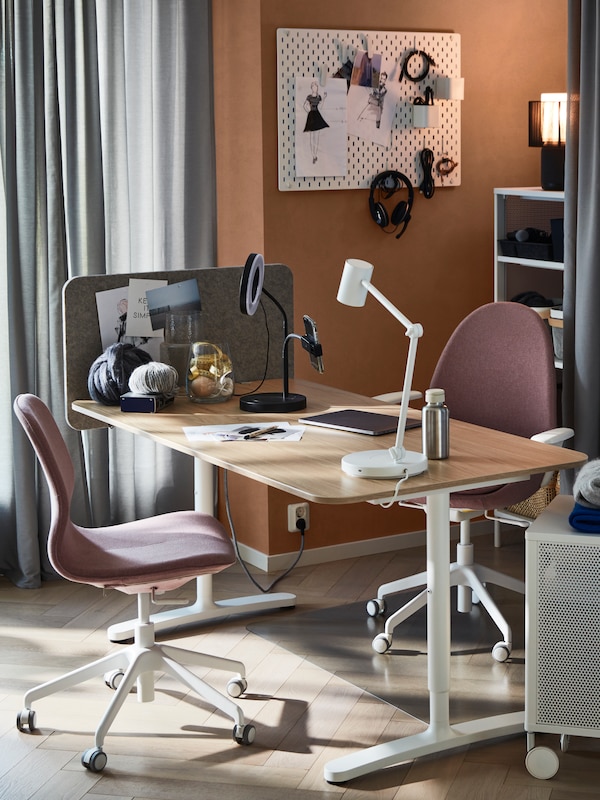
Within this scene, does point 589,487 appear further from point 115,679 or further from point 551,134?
point 551,134

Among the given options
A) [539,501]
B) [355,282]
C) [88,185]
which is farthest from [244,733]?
[88,185]

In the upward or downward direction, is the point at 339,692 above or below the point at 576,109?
below

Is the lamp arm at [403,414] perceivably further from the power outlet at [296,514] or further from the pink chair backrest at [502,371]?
the power outlet at [296,514]

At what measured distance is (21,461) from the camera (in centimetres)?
389

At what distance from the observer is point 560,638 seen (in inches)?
104

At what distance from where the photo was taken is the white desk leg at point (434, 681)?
2.65m

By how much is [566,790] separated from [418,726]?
424 mm

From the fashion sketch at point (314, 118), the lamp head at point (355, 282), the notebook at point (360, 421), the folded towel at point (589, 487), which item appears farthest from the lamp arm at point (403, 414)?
the fashion sketch at point (314, 118)

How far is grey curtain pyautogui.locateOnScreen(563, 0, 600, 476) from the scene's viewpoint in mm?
3500

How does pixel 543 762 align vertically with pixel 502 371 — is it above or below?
below

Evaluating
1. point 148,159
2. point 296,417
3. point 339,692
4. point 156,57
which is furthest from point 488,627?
point 156,57

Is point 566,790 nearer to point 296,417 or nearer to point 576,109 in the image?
point 296,417

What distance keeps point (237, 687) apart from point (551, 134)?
213 centimetres

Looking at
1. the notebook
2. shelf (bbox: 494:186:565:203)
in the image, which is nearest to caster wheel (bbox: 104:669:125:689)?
A: the notebook
